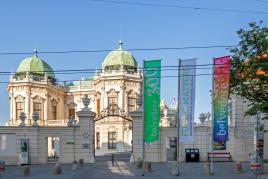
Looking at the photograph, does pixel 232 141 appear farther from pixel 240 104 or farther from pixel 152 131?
pixel 152 131

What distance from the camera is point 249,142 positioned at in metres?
36.0

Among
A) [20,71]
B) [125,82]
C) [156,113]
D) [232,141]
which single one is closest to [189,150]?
[232,141]

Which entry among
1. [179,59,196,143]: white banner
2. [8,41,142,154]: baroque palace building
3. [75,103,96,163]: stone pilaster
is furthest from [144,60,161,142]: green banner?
[8,41,142,154]: baroque palace building

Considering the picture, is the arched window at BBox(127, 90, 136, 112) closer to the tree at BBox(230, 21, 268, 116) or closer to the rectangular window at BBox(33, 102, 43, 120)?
the rectangular window at BBox(33, 102, 43, 120)

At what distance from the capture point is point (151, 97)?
2775cm

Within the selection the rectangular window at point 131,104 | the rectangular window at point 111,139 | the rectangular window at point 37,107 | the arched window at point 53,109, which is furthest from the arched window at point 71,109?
the rectangular window at point 111,139

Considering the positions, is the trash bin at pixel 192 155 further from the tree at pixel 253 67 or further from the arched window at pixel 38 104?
the arched window at pixel 38 104

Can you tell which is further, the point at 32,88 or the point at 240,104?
the point at 32,88

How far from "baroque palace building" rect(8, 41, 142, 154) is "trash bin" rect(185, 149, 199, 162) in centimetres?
2888

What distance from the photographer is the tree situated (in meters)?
24.3

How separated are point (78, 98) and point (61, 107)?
330 cm

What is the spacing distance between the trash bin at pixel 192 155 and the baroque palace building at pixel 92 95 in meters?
28.9

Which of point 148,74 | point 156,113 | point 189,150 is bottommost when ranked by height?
point 189,150

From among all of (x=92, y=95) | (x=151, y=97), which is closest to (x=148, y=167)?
(x=151, y=97)
